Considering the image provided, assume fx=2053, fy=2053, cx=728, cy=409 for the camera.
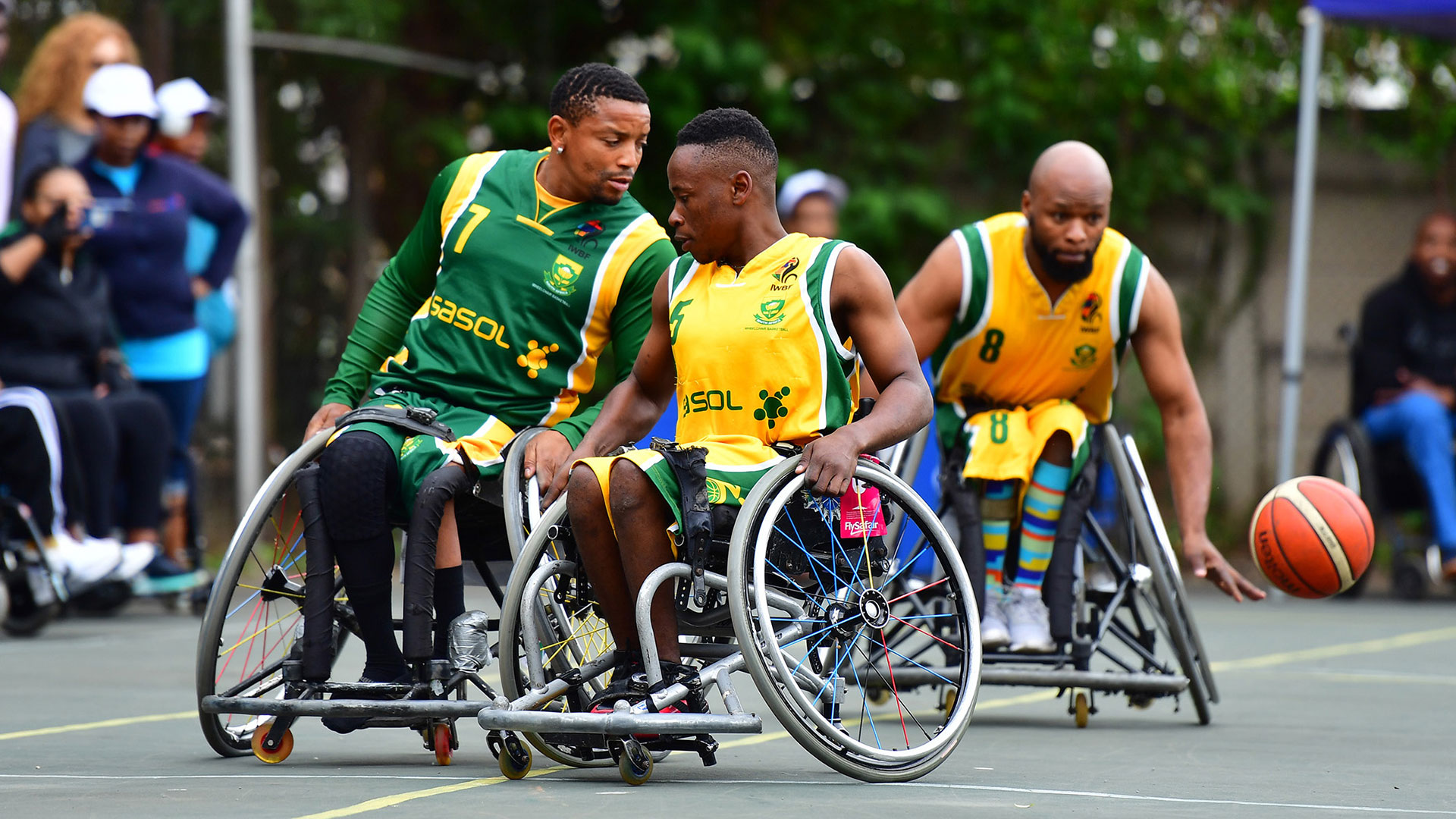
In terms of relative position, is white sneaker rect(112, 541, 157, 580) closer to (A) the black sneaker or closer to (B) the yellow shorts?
(B) the yellow shorts

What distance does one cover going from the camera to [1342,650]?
27.9 ft

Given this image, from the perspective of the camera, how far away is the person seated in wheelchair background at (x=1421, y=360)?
11312 millimetres

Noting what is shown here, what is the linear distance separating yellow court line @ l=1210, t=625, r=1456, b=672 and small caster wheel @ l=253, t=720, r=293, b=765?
405 centimetres

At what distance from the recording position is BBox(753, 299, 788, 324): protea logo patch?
4.52 metres

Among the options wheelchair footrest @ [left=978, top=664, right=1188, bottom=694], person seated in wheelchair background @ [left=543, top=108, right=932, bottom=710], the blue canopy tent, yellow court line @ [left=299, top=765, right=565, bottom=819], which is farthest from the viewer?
the blue canopy tent

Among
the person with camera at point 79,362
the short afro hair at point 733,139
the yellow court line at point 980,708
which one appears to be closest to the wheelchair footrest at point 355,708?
the yellow court line at point 980,708

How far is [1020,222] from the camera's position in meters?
6.23

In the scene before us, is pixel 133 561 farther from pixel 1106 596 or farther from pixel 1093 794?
pixel 1093 794

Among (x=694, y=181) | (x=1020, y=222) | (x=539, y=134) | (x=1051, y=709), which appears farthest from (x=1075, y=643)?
(x=539, y=134)

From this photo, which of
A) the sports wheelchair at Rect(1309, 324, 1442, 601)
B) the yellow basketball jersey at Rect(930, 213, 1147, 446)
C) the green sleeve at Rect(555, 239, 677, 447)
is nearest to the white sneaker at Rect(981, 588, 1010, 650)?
the yellow basketball jersey at Rect(930, 213, 1147, 446)

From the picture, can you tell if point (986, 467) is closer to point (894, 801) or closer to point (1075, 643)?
point (1075, 643)

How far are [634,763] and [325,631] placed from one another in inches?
32.8

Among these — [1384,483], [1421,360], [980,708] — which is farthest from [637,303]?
[1384,483]

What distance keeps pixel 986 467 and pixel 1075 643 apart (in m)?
0.57
